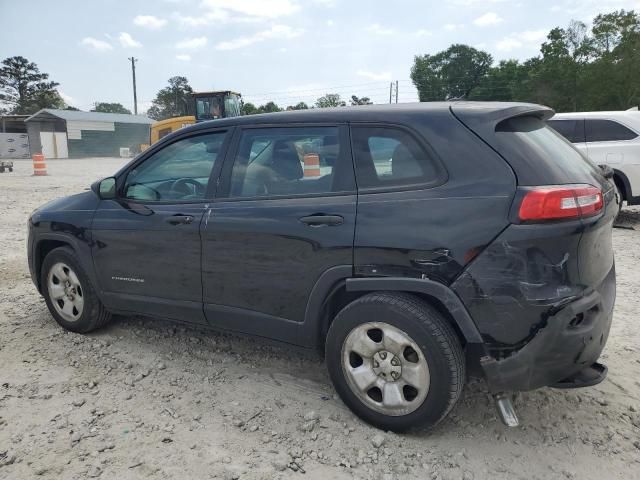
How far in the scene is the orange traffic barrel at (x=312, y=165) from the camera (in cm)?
296

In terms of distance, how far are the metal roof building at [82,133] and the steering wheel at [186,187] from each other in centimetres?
4276

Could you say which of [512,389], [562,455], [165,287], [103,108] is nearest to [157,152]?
[165,287]

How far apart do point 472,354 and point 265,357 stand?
1.68 m

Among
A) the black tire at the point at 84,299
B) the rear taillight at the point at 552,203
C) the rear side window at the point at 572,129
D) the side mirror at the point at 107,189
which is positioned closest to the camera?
the rear taillight at the point at 552,203

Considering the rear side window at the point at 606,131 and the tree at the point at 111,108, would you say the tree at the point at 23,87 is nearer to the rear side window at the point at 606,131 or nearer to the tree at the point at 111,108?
the tree at the point at 111,108

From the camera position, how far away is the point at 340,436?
8.92 feet

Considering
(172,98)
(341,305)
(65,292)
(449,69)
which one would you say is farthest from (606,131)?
(172,98)

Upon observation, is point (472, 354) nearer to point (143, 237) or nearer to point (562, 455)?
point (562, 455)

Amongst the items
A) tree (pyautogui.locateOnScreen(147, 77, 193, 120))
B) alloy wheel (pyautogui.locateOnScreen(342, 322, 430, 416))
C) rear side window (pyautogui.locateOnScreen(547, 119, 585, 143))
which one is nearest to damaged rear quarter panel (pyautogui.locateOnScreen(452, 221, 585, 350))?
alloy wheel (pyautogui.locateOnScreen(342, 322, 430, 416))

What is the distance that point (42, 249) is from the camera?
4207mm

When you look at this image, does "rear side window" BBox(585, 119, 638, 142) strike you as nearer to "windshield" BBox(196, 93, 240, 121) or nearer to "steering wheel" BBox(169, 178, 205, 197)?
"steering wheel" BBox(169, 178, 205, 197)

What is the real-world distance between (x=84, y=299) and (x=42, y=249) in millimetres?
664

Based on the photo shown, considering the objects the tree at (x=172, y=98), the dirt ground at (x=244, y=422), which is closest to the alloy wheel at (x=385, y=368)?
the dirt ground at (x=244, y=422)

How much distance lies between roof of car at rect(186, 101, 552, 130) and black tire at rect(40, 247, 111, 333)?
Result: 71.6 inches
